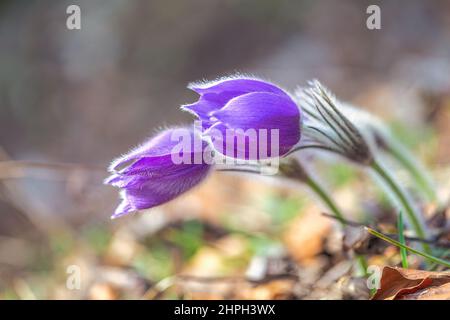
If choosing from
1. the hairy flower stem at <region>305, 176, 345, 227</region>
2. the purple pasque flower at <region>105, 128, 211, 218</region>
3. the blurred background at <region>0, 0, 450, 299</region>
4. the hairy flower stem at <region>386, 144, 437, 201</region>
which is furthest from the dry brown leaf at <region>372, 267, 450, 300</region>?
the hairy flower stem at <region>386, 144, 437, 201</region>

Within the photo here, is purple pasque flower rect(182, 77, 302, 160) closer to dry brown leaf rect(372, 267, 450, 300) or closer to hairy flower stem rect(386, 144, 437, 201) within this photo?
dry brown leaf rect(372, 267, 450, 300)

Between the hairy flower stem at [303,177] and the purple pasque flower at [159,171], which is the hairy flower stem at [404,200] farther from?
the purple pasque flower at [159,171]

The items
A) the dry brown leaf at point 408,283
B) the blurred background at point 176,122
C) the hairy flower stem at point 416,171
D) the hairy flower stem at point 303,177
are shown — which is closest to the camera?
the dry brown leaf at point 408,283

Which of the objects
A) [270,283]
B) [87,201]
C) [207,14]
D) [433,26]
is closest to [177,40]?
[207,14]

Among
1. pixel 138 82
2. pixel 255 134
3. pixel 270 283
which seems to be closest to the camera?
pixel 255 134

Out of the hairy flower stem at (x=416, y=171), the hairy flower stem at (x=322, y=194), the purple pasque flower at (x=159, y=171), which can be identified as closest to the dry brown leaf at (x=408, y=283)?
the hairy flower stem at (x=322, y=194)

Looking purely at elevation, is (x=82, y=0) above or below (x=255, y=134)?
above

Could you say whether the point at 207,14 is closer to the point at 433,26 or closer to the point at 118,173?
the point at 433,26
